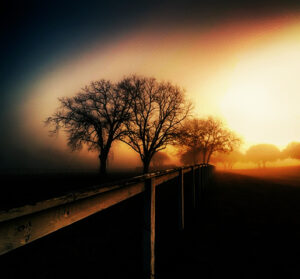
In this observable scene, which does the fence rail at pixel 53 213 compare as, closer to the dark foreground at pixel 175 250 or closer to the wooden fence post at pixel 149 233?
the wooden fence post at pixel 149 233

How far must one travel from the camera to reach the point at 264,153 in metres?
65.7

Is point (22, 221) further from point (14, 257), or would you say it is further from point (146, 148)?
point (146, 148)

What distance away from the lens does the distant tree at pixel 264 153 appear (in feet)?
214

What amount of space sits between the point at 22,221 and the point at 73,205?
307 mm

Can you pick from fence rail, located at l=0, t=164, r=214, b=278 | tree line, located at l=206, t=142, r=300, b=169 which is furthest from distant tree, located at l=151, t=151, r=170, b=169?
fence rail, located at l=0, t=164, r=214, b=278

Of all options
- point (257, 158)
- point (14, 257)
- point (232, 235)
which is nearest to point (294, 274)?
point (232, 235)

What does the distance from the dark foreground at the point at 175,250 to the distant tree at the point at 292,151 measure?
225 feet

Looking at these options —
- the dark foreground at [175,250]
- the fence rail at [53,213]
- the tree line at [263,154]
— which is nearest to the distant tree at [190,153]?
the dark foreground at [175,250]

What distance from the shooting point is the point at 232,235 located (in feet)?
12.0

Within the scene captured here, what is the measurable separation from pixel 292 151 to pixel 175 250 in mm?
74865

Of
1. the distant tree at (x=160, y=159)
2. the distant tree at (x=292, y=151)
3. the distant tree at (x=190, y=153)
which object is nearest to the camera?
the distant tree at (x=190, y=153)

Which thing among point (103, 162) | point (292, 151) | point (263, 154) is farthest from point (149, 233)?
point (263, 154)

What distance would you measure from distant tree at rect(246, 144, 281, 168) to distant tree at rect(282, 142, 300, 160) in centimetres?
316

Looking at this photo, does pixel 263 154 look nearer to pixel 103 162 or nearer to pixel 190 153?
pixel 190 153
